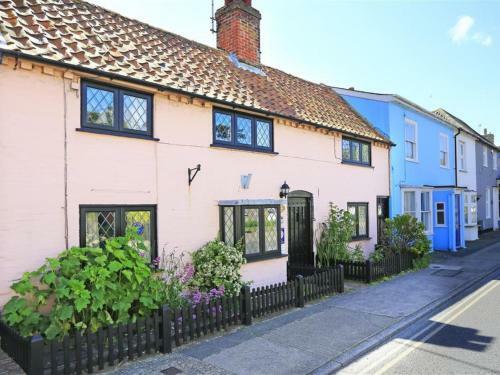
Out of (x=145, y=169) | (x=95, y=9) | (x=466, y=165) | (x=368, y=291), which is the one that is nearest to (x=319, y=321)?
(x=368, y=291)

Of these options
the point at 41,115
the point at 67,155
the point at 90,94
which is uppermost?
the point at 90,94

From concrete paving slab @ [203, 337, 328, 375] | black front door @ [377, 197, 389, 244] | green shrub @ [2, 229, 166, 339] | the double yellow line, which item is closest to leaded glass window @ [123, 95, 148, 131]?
green shrub @ [2, 229, 166, 339]

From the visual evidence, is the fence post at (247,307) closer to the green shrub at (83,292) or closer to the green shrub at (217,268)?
the green shrub at (217,268)

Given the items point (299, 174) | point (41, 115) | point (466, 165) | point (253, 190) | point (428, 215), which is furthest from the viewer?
point (466, 165)

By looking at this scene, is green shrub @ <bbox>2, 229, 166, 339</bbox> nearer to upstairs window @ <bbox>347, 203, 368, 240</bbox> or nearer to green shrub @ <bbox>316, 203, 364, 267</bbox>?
green shrub @ <bbox>316, 203, 364, 267</bbox>

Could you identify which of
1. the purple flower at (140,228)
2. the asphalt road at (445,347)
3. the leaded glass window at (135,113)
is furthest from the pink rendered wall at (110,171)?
the asphalt road at (445,347)

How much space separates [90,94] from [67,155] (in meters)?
1.21

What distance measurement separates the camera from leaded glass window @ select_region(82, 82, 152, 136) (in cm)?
688

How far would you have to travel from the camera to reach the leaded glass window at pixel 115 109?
6879mm

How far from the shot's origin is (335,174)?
12867 mm

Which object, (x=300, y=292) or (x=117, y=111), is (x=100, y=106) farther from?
(x=300, y=292)

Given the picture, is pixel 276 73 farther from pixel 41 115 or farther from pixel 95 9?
pixel 41 115

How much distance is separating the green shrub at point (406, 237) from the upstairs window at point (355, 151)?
251cm

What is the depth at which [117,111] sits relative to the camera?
23.7ft
